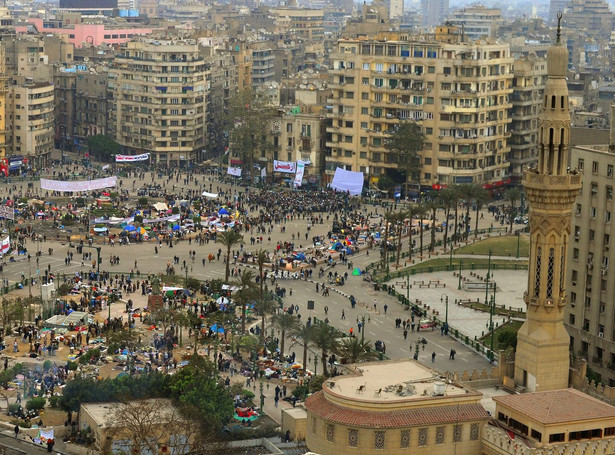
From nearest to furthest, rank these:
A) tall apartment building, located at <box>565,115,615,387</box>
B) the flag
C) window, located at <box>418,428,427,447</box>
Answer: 1. window, located at <box>418,428,427,447</box>
2. tall apartment building, located at <box>565,115,615,387</box>
3. the flag

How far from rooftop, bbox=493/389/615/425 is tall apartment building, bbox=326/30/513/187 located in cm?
11103

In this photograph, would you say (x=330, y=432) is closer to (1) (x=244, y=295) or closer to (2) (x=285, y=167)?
(1) (x=244, y=295)

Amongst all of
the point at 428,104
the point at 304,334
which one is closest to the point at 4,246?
the point at 304,334

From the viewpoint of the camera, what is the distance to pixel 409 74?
174250 millimetres

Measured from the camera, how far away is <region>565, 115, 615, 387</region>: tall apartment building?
3767 inches

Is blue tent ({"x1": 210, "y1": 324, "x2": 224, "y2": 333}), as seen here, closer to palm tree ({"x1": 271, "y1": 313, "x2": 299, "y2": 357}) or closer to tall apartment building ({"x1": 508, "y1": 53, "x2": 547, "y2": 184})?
palm tree ({"x1": 271, "y1": 313, "x2": 299, "y2": 357})

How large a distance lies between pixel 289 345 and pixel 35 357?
1837 centimetres

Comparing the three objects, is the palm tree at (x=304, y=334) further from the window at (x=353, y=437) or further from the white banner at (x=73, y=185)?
the white banner at (x=73, y=185)

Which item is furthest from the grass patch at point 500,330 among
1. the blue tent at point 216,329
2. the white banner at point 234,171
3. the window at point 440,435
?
the white banner at point 234,171

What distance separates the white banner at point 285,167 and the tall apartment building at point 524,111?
2787cm

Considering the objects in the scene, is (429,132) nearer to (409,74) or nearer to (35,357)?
(409,74)

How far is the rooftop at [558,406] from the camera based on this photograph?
60.8 m

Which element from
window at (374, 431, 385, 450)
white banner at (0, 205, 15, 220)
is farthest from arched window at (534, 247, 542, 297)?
white banner at (0, 205, 15, 220)

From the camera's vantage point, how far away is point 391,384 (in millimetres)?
64812
